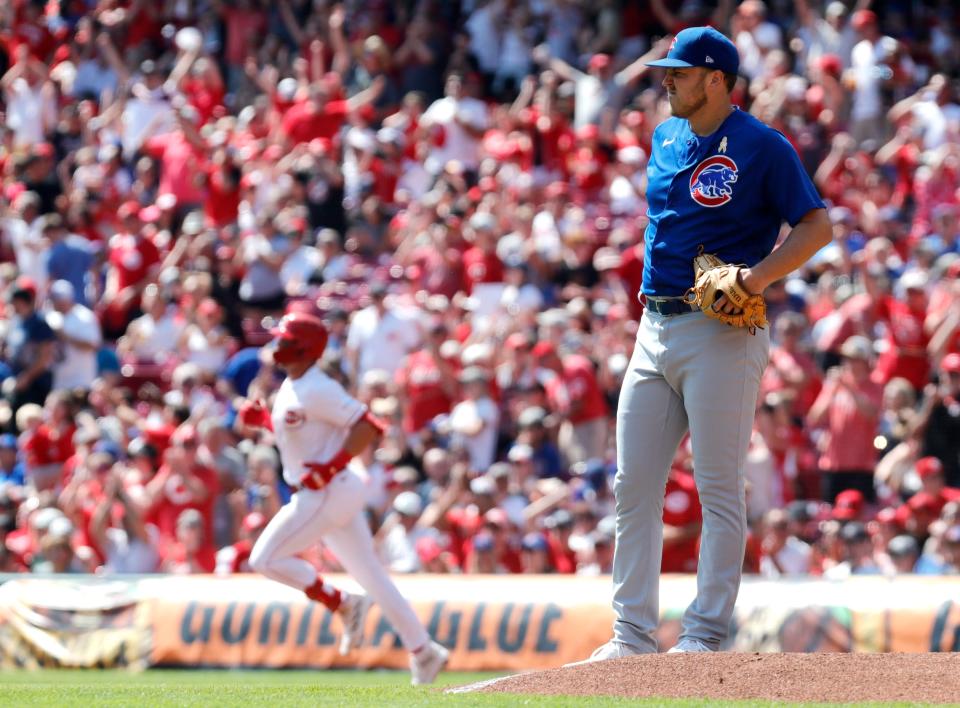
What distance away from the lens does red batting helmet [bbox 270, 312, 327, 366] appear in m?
8.46

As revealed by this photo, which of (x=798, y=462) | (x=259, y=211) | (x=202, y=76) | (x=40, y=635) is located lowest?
(x=40, y=635)

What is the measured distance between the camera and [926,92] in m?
15.2

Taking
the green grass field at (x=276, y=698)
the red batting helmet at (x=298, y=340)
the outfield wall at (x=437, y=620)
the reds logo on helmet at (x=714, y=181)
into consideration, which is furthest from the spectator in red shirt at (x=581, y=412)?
the reds logo on helmet at (x=714, y=181)

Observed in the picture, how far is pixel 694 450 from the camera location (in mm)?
5703

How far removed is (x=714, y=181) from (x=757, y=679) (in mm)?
1629

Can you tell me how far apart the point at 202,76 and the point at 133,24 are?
7.77ft

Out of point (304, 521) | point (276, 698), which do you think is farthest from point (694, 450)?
point (304, 521)

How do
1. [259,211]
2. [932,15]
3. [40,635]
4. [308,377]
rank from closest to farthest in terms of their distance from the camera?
[308,377], [40,635], [259,211], [932,15]

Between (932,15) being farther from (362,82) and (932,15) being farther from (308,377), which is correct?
(308,377)

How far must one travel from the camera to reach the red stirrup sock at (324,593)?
877cm

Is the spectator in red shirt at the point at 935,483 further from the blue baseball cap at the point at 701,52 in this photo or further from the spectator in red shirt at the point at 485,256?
the blue baseball cap at the point at 701,52

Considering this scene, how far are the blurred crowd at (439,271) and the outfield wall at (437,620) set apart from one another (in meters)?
0.94

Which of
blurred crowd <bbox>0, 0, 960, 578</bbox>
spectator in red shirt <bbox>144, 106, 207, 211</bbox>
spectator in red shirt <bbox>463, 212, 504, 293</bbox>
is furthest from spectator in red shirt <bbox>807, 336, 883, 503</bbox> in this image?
spectator in red shirt <bbox>144, 106, 207, 211</bbox>

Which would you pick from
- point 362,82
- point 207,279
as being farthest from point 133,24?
point 207,279
